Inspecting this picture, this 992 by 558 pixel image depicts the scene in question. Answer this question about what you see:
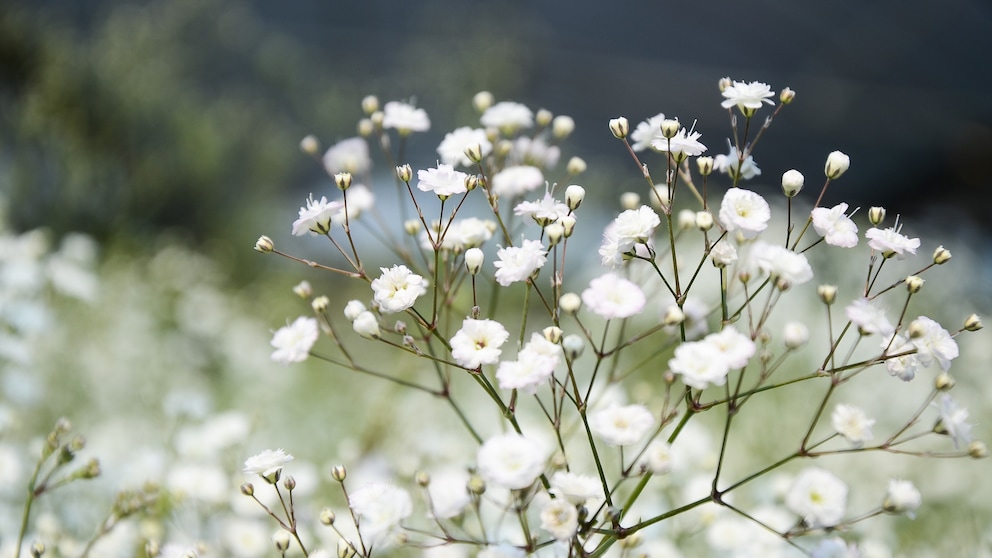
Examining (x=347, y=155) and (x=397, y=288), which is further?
(x=347, y=155)

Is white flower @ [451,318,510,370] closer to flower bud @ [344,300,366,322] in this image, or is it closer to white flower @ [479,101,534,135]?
flower bud @ [344,300,366,322]

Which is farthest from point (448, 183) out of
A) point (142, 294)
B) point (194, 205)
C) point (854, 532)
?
point (194, 205)

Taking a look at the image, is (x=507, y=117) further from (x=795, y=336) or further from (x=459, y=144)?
(x=795, y=336)

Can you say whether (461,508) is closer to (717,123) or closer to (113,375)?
(113,375)

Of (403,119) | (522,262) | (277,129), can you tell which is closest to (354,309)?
(522,262)

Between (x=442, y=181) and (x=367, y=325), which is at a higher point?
(x=442, y=181)

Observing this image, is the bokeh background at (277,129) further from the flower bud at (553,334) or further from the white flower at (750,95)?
the white flower at (750,95)

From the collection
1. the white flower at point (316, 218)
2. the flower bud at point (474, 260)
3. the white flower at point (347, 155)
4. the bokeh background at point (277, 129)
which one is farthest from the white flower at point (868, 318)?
the bokeh background at point (277, 129)
